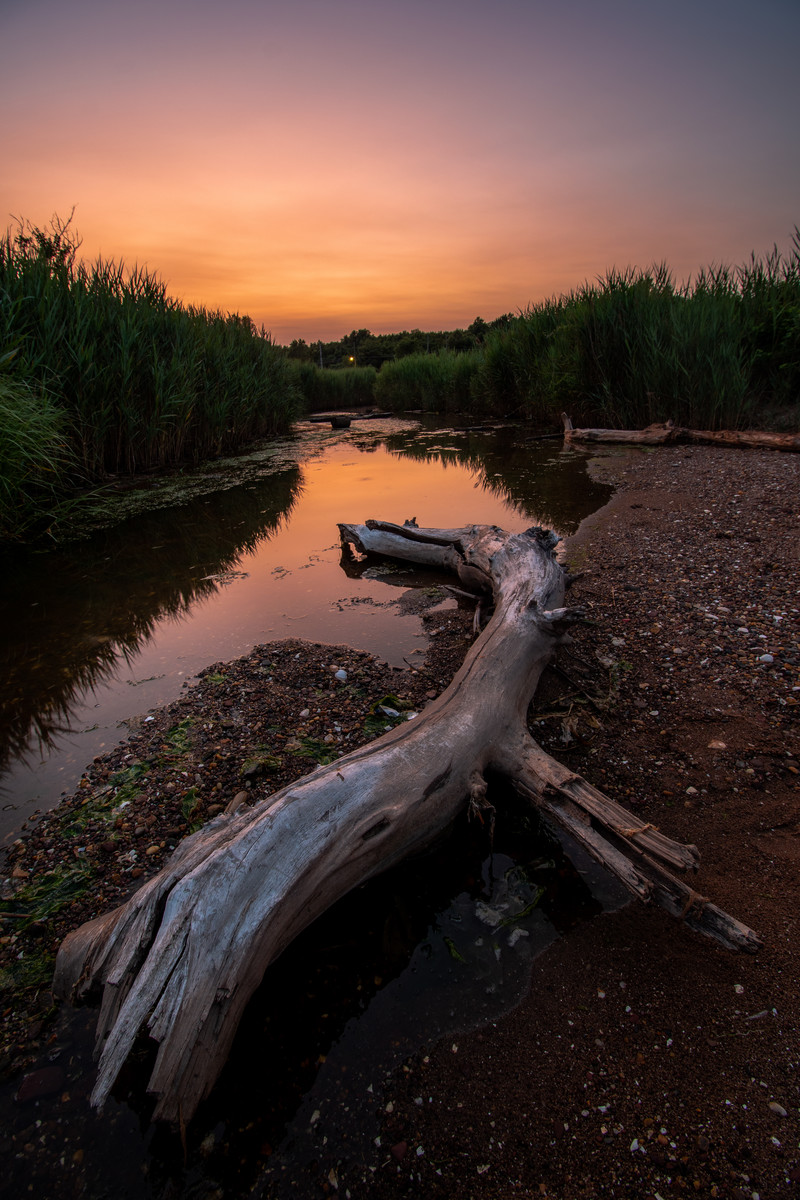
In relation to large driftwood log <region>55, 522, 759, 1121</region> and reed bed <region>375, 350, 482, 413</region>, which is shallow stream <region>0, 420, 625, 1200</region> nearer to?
large driftwood log <region>55, 522, 759, 1121</region>

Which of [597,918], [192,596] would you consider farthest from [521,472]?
[597,918]

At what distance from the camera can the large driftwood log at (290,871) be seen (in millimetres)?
1336

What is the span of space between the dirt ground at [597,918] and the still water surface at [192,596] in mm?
310

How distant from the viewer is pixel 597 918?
1.77m

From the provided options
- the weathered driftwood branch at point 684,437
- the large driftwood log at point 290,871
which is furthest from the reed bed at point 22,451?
the weathered driftwood branch at point 684,437

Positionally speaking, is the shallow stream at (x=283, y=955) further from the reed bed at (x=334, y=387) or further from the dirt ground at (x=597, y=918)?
the reed bed at (x=334, y=387)

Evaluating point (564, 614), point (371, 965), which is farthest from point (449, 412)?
point (371, 965)

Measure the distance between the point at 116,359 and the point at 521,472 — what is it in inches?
249

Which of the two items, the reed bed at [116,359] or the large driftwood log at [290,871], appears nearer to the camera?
the large driftwood log at [290,871]

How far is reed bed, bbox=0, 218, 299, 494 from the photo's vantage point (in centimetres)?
668

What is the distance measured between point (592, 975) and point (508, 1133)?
0.46 m

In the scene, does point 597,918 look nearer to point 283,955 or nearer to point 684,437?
point 283,955

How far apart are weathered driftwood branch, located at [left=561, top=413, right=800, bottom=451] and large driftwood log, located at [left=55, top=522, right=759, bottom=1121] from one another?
829 cm

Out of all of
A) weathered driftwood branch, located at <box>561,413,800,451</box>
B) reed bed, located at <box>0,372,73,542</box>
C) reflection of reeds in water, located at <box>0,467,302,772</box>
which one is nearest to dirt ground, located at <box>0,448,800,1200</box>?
reflection of reeds in water, located at <box>0,467,302,772</box>
